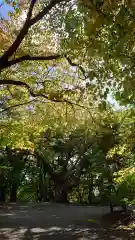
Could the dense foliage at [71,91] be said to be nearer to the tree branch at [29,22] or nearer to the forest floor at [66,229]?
the tree branch at [29,22]

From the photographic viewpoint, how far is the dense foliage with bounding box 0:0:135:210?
3.12m

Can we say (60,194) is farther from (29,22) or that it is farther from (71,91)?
(29,22)

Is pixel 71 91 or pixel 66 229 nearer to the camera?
pixel 71 91

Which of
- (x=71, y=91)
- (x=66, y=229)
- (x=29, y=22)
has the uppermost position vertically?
(x=29, y=22)

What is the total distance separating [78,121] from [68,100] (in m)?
1.86

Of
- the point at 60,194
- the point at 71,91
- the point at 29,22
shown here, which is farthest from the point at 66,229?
the point at 60,194

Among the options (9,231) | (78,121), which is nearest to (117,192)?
(78,121)

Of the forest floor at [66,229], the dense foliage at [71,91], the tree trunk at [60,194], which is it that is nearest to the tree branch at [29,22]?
the dense foliage at [71,91]

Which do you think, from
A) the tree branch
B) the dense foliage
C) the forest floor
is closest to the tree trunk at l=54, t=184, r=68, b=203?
the dense foliage

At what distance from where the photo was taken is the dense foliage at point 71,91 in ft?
10.2

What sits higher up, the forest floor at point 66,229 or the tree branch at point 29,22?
the tree branch at point 29,22

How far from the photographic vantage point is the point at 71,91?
8344mm

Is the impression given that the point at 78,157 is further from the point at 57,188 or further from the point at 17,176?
the point at 17,176

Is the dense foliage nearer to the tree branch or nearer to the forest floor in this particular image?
the tree branch
